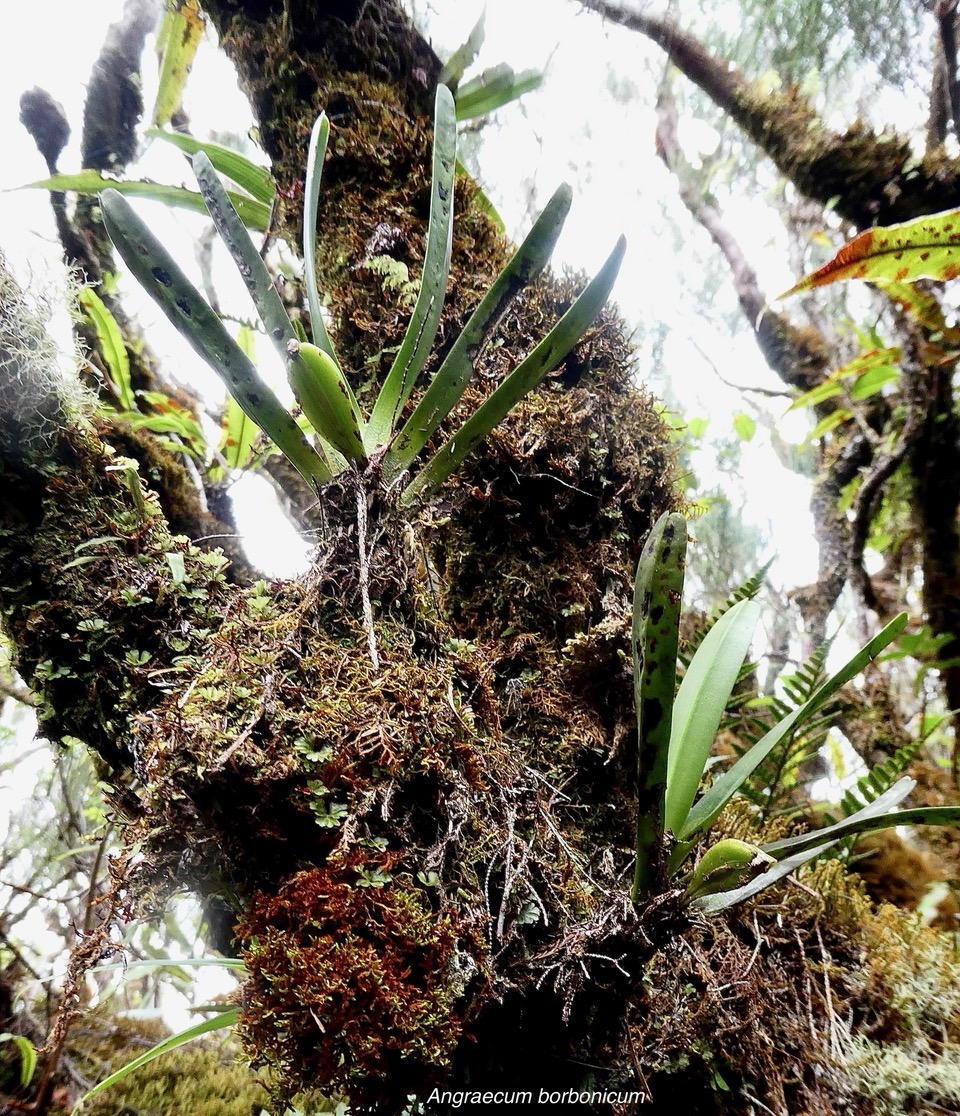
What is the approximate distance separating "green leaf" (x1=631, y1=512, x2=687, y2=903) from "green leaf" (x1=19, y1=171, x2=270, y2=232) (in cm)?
116

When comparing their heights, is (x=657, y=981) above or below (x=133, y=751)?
below

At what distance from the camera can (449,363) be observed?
84 centimetres

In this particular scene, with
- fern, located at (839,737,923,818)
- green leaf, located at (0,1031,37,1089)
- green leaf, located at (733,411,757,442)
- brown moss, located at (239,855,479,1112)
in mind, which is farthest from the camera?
green leaf, located at (733,411,757,442)

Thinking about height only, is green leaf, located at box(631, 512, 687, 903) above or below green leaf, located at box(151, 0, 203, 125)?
below

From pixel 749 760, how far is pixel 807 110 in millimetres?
2551

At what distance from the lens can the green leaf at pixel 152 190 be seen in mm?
1304

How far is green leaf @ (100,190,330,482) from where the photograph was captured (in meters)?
0.72

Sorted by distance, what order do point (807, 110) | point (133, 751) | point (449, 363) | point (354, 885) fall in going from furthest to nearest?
1. point (807, 110)
2. point (449, 363)
3. point (133, 751)
4. point (354, 885)

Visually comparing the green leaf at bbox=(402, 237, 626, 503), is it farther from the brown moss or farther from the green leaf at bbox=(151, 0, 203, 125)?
the green leaf at bbox=(151, 0, 203, 125)

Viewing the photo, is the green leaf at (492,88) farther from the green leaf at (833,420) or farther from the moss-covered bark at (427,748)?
the green leaf at (833,420)

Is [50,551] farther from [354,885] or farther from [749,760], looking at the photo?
[749,760]

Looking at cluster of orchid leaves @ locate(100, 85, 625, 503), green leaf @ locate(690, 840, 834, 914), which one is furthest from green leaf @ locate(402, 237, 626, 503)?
green leaf @ locate(690, 840, 834, 914)

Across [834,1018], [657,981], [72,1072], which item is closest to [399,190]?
[657,981]

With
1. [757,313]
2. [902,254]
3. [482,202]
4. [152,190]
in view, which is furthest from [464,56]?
[757,313]
